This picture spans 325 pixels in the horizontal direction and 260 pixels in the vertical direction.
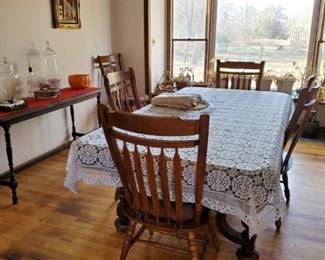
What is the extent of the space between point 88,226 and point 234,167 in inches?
49.3

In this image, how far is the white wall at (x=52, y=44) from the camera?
2.80 meters

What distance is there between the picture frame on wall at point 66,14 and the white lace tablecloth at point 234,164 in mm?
1656

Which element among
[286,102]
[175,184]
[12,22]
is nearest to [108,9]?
[12,22]

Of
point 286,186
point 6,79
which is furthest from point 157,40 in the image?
point 286,186

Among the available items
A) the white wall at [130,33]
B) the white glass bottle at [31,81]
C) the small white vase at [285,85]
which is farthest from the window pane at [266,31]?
the white glass bottle at [31,81]

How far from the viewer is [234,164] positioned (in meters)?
1.38

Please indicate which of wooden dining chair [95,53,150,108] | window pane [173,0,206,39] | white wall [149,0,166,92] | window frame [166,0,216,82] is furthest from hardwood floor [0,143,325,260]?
window pane [173,0,206,39]

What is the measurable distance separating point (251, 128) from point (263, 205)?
60cm

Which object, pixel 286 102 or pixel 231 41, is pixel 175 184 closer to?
pixel 286 102

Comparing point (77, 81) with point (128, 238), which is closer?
point (128, 238)

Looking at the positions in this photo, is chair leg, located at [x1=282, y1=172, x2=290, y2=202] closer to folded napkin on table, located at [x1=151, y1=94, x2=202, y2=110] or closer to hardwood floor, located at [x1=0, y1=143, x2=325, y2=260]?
hardwood floor, located at [x1=0, y1=143, x2=325, y2=260]

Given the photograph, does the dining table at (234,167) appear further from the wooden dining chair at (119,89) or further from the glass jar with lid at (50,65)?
the glass jar with lid at (50,65)

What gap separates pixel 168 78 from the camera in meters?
4.77

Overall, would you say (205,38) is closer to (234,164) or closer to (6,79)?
(6,79)
